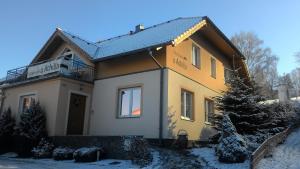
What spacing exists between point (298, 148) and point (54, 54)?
15.0 metres

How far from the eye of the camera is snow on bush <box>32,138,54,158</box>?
14271mm

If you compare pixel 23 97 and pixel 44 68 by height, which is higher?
pixel 44 68

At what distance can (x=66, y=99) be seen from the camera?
16172 mm

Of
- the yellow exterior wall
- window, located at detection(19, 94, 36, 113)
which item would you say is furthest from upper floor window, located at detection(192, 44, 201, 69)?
window, located at detection(19, 94, 36, 113)

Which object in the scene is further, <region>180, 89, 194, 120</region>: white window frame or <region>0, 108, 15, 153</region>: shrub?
<region>0, 108, 15, 153</region>: shrub

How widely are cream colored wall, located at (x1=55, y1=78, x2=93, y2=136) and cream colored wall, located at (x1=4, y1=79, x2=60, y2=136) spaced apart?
206 millimetres

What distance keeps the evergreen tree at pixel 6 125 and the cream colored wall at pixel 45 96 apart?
0.80 meters

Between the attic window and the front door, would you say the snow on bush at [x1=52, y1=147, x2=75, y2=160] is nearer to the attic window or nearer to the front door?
the front door

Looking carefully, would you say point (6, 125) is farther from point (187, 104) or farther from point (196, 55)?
point (196, 55)

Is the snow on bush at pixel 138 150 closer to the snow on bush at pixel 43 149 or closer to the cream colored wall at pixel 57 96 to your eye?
the snow on bush at pixel 43 149

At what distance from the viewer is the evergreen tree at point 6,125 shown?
1667cm

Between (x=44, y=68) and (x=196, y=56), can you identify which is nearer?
(x=44, y=68)

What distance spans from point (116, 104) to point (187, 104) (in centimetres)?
377

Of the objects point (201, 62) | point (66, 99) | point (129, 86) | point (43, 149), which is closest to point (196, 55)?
point (201, 62)
